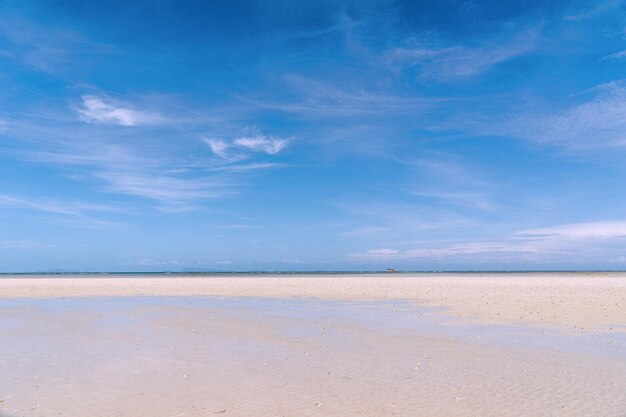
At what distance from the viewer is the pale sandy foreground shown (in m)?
9.77

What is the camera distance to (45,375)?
39.7ft

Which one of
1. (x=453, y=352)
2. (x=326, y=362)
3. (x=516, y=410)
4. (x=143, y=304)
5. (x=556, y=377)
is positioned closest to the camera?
(x=516, y=410)

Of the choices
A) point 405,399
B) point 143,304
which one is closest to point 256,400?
point 405,399

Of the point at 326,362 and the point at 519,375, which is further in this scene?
the point at 326,362

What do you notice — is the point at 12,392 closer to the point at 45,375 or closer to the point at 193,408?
the point at 45,375

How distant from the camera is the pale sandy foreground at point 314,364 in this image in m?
9.77

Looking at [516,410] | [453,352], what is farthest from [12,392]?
[453,352]

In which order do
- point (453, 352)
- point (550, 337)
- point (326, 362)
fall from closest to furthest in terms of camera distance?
point (326, 362)
point (453, 352)
point (550, 337)

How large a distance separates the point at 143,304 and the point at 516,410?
26.3m

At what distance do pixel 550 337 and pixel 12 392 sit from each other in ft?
54.6

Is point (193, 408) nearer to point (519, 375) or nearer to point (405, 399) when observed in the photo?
point (405, 399)

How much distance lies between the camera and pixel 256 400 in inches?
396

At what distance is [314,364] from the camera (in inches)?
528

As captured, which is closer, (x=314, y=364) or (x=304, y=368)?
(x=304, y=368)
